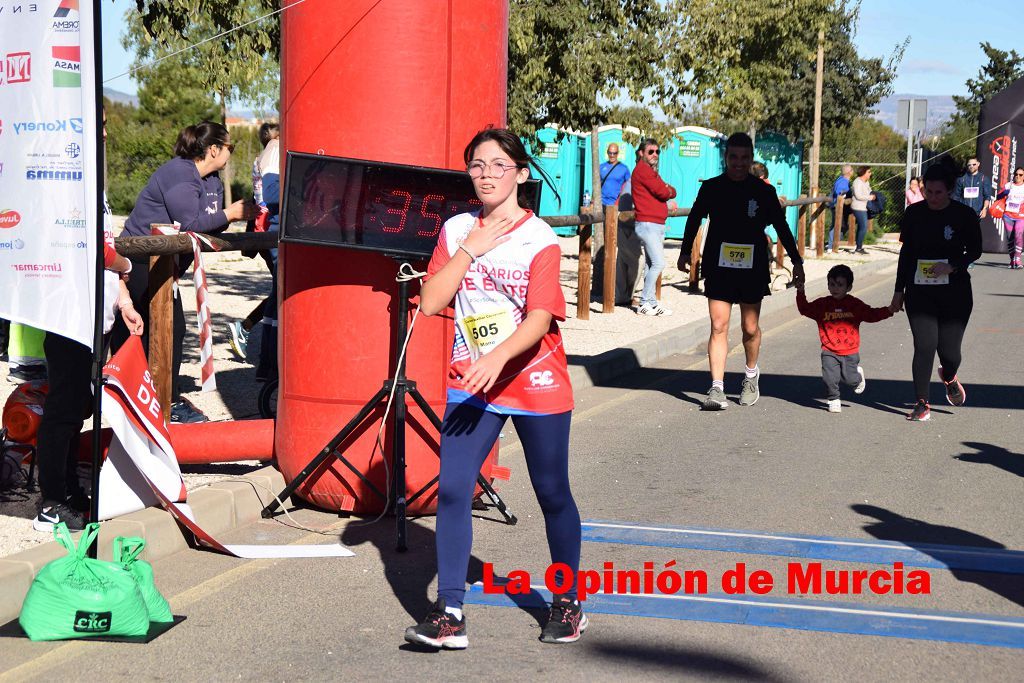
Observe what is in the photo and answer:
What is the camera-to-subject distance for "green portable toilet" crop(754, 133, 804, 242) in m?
30.5

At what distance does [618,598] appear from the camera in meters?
5.44

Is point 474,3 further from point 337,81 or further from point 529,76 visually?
point 529,76

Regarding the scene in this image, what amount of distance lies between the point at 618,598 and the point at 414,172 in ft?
7.50

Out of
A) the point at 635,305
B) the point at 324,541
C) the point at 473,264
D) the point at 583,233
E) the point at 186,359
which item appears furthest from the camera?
the point at 635,305

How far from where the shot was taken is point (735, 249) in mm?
10164

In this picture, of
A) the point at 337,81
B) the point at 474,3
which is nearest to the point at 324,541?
the point at 337,81

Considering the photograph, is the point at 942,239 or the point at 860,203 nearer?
the point at 942,239

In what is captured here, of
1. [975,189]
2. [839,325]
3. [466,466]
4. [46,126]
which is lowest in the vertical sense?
→ [466,466]

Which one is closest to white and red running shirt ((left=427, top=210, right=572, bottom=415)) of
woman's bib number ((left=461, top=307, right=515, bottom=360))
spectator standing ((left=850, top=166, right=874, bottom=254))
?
woman's bib number ((left=461, top=307, right=515, bottom=360))

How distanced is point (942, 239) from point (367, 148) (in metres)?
4.93

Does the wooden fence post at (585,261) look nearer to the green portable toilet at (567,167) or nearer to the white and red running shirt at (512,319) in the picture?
the white and red running shirt at (512,319)

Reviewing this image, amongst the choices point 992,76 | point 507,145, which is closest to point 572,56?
point 507,145

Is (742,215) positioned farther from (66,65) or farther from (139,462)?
(66,65)

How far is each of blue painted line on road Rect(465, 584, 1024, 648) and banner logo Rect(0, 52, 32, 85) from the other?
269cm
